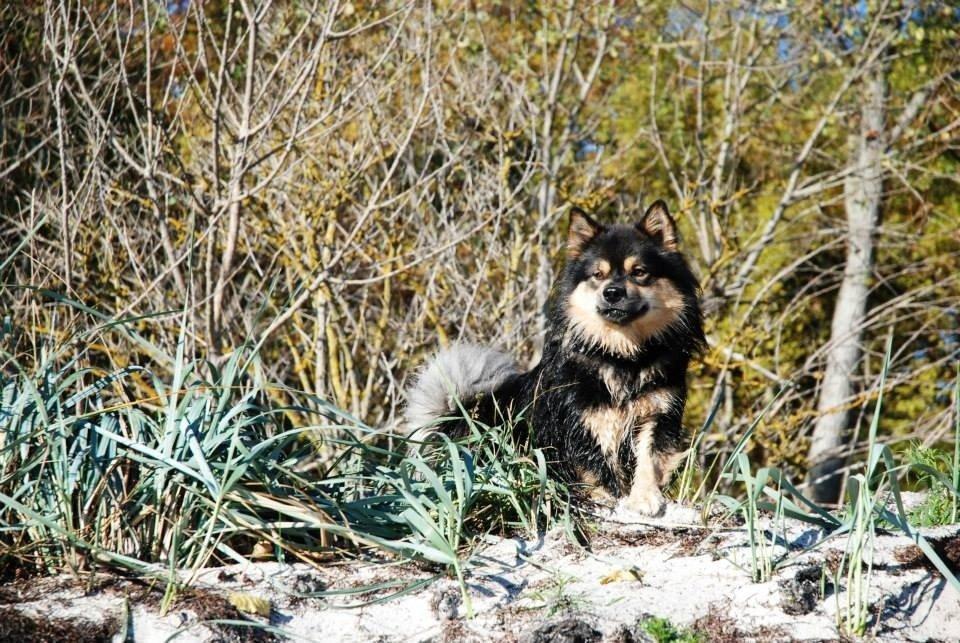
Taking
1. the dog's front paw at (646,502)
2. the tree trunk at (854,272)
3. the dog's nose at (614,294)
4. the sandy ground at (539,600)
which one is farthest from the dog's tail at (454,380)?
the tree trunk at (854,272)

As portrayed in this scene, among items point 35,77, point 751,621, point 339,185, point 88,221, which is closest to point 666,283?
point 751,621

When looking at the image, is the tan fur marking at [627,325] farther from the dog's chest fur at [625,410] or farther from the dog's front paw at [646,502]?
the dog's front paw at [646,502]

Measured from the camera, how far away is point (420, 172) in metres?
8.32

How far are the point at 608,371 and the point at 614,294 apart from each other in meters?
0.37

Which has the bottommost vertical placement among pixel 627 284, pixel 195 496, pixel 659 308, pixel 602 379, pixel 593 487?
pixel 593 487

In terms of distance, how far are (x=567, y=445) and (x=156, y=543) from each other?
75.9 inches

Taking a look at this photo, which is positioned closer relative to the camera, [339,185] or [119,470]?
[119,470]

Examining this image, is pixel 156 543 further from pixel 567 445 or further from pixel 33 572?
pixel 567 445

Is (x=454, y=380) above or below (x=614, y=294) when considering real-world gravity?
below

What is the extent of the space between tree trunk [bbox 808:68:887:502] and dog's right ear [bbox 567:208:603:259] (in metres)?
5.34

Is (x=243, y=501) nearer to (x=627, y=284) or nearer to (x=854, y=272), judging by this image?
(x=627, y=284)

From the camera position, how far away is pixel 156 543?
3.59 meters

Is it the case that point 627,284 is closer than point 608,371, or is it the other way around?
point 608,371

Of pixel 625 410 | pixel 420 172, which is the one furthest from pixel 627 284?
pixel 420 172
